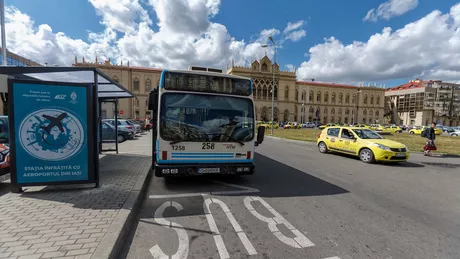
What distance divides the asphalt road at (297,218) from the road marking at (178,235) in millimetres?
13

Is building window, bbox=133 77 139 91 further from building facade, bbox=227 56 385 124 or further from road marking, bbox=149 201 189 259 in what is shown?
road marking, bbox=149 201 189 259

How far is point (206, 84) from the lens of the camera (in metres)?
5.22

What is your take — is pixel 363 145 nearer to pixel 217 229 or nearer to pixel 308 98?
pixel 217 229

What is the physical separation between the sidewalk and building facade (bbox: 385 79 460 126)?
107424mm

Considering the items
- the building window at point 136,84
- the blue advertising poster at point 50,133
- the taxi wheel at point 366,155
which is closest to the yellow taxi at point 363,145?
the taxi wheel at point 366,155

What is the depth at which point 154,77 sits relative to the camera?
6362 cm

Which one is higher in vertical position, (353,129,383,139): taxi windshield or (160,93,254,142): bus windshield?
(160,93,254,142): bus windshield

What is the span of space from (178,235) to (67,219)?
1794 millimetres

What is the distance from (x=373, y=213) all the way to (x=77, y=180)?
6.17 meters

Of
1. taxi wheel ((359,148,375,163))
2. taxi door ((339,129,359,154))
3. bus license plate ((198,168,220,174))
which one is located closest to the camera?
bus license plate ((198,168,220,174))

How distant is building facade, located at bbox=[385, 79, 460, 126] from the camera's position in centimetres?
8044

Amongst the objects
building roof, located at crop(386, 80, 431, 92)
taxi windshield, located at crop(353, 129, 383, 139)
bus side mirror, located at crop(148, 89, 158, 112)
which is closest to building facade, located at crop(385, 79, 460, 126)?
building roof, located at crop(386, 80, 431, 92)

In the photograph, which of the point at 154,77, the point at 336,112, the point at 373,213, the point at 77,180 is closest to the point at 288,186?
the point at 373,213

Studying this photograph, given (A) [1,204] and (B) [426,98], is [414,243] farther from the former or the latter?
(B) [426,98]
